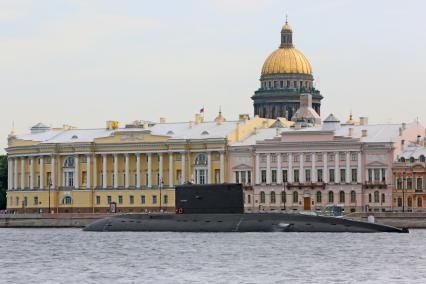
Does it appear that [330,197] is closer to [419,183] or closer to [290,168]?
[290,168]

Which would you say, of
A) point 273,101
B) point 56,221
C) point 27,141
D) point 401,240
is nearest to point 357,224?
point 401,240

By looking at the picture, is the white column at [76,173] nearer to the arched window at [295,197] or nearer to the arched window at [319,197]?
the arched window at [295,197]

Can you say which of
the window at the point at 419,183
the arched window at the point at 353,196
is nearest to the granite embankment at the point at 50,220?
the arched window at the point at 353,196

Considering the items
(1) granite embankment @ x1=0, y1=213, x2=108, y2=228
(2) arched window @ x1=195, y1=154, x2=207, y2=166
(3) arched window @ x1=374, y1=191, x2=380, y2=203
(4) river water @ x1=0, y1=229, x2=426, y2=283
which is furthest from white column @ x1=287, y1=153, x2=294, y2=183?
(4) river water @ x1=0, y1=229, x2=426, y2=283

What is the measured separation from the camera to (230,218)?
269 feet

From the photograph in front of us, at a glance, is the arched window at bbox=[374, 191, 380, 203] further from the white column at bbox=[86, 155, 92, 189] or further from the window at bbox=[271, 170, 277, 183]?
the white column at bbox=[86, 155, 92, 189]

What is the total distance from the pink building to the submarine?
40.2 meters

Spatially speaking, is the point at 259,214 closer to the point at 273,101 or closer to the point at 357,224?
the point at 357,224

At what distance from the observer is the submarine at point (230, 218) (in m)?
81.1

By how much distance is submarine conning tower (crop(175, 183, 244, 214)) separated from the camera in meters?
81.1

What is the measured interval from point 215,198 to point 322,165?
46.4 metres

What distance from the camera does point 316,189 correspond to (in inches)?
5010

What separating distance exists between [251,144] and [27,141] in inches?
964

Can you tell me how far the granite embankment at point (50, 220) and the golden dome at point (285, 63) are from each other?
167ft
